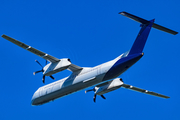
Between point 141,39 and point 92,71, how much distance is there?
17.4 feet

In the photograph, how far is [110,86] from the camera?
3488 cm

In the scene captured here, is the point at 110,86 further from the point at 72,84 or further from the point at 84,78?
the point at 72,84

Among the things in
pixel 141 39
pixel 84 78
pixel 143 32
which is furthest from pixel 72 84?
pixel 143 32

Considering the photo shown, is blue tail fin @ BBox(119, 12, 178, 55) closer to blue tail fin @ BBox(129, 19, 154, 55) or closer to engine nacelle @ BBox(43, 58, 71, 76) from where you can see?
blue tail fin @ BBox(129, 19, 154, 55)

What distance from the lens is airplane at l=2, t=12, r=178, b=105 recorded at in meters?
29.8

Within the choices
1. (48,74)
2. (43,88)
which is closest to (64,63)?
(48,74)

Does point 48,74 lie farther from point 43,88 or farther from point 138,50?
point 138,50

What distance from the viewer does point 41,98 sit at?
35969 mm

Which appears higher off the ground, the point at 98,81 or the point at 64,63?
the point at 64,63

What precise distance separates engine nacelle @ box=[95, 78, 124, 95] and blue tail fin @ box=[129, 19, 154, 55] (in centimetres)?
527

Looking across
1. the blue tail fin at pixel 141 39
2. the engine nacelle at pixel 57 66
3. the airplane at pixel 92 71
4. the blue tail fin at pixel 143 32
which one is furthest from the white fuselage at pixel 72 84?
the blue tail fin at pixel 143 32

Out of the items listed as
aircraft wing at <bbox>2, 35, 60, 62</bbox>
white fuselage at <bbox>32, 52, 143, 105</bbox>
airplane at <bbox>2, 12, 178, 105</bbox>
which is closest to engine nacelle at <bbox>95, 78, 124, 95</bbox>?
airplane at <bbox>2, 12, 178, 105</bbox>

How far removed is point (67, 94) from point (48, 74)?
9.58ft

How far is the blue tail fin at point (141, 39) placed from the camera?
2952cm
